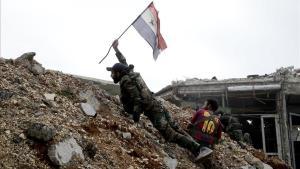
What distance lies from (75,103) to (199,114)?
228 centimetres

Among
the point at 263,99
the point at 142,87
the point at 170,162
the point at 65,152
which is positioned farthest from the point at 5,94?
the point at 263,99

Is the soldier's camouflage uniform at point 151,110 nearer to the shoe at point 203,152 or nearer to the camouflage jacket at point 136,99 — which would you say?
the camouflage jacket at point 136,99

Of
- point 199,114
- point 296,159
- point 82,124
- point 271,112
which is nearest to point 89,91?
point 82,124

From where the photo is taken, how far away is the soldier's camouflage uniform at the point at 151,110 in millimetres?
8875

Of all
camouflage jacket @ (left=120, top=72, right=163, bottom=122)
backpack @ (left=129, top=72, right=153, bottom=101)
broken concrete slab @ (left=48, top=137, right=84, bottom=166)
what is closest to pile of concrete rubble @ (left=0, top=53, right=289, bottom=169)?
broken concrete slab @ (left=48, top=137, right=84, bottom=166)

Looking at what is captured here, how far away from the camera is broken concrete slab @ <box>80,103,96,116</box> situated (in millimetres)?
8645

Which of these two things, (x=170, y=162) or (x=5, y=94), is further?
(x=170, y=162)

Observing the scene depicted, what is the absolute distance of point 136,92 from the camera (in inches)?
352

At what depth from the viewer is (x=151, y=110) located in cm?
905

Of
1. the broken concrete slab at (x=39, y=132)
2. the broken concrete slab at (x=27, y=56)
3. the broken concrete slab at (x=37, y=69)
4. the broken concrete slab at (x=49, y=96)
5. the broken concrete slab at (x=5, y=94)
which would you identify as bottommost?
the broken concrete slab at (x=39, y=132)

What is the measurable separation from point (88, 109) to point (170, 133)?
5.14 ft

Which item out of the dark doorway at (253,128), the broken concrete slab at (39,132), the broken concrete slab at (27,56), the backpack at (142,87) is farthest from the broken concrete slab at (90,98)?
the dark doorway at (253,128)

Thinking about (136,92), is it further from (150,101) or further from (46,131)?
(46,131)

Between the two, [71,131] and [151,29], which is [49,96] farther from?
[151,29]
